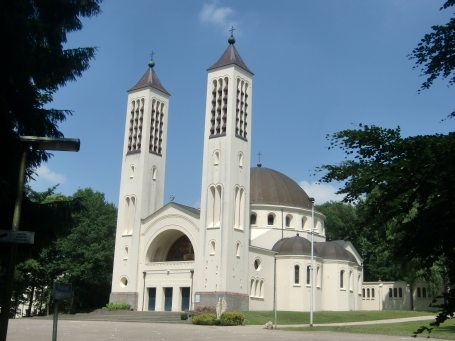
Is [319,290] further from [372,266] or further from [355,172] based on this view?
[355,172]

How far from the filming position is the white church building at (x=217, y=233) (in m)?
46.1

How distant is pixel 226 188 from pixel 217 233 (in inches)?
140

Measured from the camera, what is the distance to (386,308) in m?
59.2

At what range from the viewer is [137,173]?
53.2m

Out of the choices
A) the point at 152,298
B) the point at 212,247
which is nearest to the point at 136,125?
the point at 212,247

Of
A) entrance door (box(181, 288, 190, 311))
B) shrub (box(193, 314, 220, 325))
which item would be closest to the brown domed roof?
entrance door (box(181, 288, 190, 311))

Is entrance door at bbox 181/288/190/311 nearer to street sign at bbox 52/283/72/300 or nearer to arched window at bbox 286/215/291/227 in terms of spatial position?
arched window at bbox 286/215/291/227

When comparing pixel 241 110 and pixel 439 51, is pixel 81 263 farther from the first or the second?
pixel 439 51

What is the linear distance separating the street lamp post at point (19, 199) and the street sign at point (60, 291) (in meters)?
0.75

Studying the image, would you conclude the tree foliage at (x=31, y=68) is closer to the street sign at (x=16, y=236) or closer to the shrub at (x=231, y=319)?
the street sign at (x=16, y=236)

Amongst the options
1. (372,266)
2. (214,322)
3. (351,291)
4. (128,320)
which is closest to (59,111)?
(214,322)

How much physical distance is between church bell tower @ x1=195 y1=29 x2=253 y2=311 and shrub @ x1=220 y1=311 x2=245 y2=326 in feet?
21.2

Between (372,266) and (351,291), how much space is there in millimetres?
16873

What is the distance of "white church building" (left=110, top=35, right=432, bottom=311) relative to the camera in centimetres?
4609
